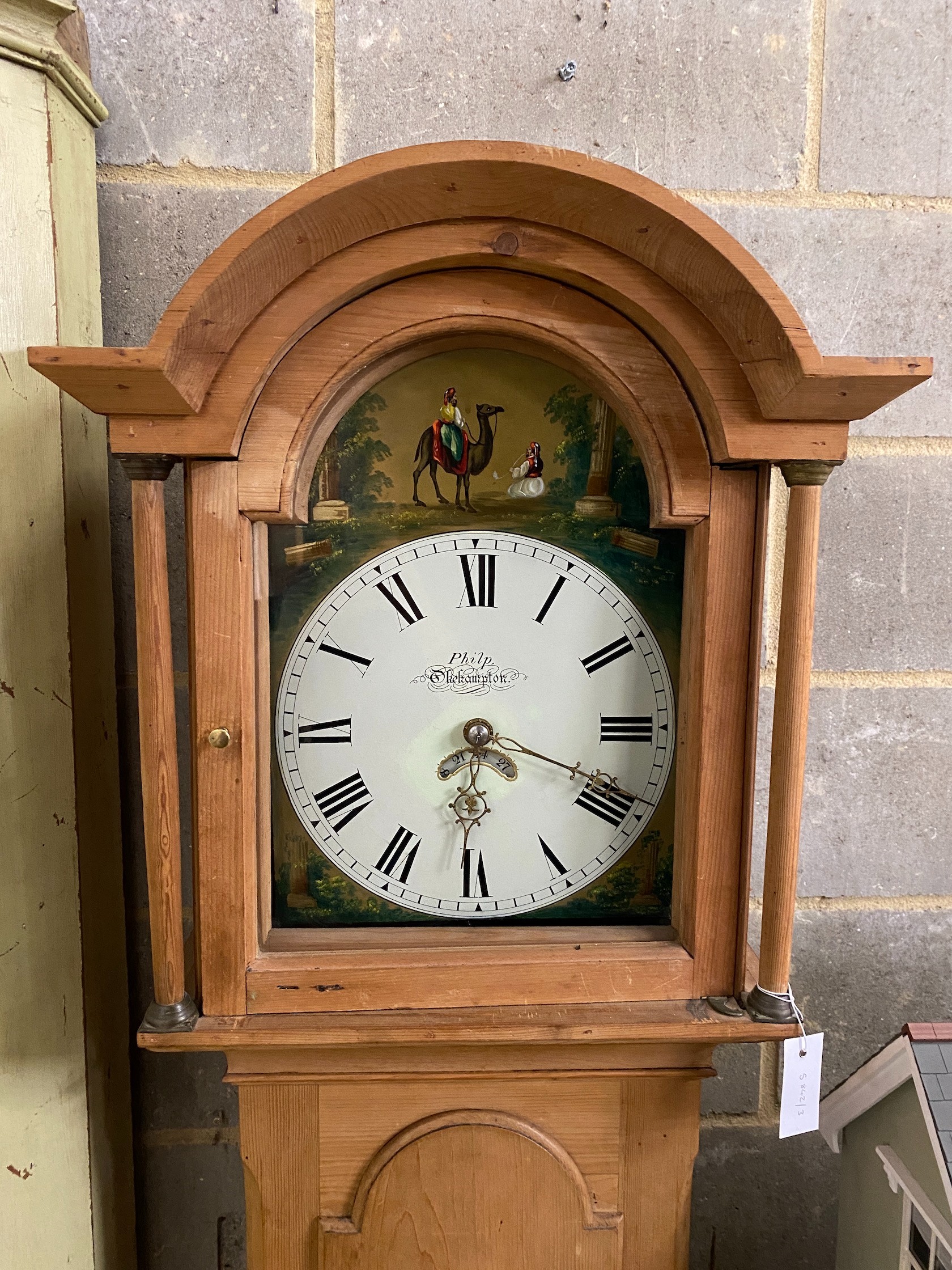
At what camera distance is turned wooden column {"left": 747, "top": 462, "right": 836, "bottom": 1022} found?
0.60m

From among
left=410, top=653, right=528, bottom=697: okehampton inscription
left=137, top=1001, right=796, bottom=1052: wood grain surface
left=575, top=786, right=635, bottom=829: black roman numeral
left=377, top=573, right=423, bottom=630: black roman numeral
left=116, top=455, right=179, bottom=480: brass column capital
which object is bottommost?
left=137, top=1001, right=796, bottom=1052: wood grain surface

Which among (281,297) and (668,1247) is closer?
(281,297)

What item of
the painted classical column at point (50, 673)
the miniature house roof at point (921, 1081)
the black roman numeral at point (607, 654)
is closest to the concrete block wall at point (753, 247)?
the painted classical column at point (50, 673)

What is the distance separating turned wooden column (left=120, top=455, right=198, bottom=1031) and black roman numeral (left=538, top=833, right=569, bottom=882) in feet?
0.95

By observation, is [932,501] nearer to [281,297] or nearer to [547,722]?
[547,722]

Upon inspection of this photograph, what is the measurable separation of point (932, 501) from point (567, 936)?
605 mm

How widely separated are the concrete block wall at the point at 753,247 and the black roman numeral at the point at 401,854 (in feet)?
0.99

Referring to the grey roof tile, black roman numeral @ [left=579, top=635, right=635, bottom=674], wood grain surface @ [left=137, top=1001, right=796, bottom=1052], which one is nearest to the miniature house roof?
the grey roof tile

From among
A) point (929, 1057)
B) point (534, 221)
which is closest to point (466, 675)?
point (534, 221)

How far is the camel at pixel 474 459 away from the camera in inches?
25.1

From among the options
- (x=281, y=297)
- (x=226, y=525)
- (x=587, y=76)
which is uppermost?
(x=587, y=76)

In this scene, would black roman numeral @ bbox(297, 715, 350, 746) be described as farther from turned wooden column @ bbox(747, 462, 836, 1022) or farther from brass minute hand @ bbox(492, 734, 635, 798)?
turned wooden column @ bbox(747, 462, 836, 1022)

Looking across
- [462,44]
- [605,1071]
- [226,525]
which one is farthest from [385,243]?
[605,1071]

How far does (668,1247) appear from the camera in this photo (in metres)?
0.70
